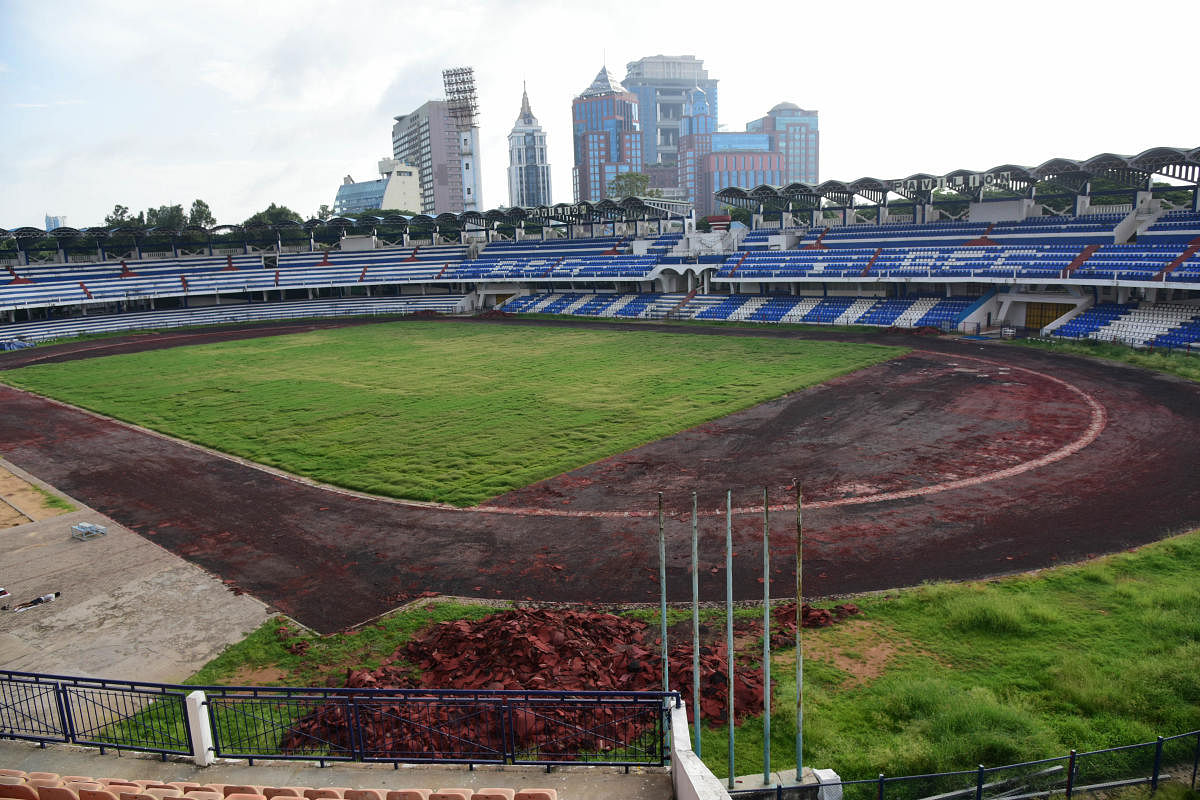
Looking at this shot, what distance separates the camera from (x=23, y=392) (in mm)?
45031

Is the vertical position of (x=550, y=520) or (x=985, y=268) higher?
(x=985, y=268)

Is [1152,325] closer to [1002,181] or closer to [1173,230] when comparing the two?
[1173,230]

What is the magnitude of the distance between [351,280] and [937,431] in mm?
73833

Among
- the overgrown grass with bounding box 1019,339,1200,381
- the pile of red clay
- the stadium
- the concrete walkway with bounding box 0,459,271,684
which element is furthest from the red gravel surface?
the overgrown grass with bounding box 1019,339,1200,381

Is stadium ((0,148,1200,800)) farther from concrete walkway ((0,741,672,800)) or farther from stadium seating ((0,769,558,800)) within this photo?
stadium seating ((0,769,558,800))

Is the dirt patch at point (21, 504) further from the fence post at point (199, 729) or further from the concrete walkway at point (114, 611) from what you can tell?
the fence post at point (199, 729)

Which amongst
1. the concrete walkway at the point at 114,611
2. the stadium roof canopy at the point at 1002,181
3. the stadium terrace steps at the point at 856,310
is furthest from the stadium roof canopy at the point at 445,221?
the concrete walkway at the point at 114,611

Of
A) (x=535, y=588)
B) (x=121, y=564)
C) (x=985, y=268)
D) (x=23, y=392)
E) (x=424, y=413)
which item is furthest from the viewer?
(x=985, y=268)

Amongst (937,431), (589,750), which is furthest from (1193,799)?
(937,431)

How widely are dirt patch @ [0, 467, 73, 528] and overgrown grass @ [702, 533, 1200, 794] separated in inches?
858

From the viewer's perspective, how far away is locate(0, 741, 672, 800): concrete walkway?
9.80 m

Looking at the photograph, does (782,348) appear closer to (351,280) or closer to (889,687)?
(889,687)

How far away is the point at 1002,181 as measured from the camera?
60.9m

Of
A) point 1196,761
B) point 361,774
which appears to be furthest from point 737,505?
point 361,774
